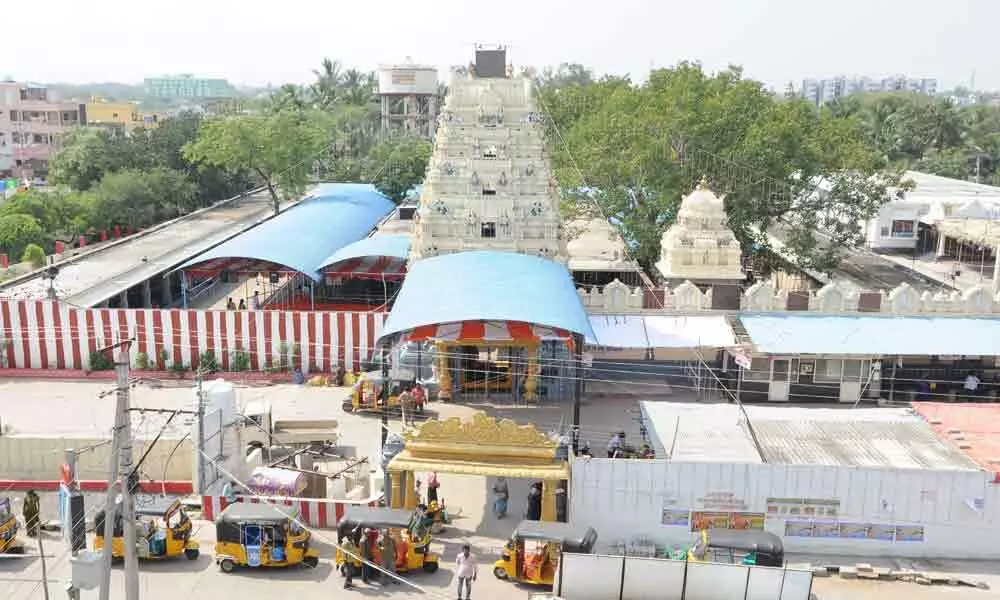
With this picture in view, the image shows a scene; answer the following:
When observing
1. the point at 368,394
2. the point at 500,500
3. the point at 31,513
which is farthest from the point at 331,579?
the point at 368,394

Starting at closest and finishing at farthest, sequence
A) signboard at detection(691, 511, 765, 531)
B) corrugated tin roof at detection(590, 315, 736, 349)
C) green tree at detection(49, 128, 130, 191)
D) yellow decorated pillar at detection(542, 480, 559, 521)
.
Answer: signboard at detection(691, 511, 765, 531) < yellow decorated pillar at detection(542, 480, 559, 521) < corrugated tin roof at detection(590, 315, 736, 349) < green tree at detection(49, 128, 130, 191)

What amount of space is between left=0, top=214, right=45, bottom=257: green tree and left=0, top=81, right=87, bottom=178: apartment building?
155 ft

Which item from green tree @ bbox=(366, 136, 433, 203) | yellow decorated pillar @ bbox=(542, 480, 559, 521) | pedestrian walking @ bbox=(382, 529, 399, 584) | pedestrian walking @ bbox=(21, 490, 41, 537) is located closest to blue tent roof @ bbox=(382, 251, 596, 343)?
yellow decorated pillar @ bbox=(542, 480, 559, 521)

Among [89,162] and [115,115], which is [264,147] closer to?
[89,162]

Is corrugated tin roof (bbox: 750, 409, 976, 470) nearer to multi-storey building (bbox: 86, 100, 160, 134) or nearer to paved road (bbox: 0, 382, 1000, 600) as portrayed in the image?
paved road (bbox: 0, 382, 1000, 600)

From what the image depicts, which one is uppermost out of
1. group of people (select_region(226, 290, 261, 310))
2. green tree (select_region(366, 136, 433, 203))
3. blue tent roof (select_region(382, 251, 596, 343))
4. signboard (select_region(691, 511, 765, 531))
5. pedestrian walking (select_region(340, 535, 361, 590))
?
green tree (select_region(366, 136, 433, 203))

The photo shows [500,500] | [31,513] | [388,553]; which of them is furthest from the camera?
[500,500]

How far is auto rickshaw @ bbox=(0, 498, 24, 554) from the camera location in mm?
18922

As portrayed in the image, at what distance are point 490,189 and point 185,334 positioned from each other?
10692 millimetres

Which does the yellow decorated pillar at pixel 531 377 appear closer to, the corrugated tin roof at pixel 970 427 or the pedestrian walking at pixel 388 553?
the corrugated tin roof at pixel 970 427

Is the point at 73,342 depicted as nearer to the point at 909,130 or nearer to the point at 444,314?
the point at 444,314

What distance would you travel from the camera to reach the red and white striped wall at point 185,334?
31281 mm

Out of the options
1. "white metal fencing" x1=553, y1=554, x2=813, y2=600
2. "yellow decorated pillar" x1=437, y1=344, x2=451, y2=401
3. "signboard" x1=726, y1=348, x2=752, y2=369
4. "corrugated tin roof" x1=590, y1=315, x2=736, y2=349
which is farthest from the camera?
"yellow decorated pillar" x1=437, y1=344, x2=451, y2=401

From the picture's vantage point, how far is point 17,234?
52.0 meters
